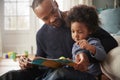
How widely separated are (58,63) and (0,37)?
3.32 meters

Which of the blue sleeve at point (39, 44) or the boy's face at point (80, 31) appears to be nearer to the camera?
the boy's face at point (80, 31)

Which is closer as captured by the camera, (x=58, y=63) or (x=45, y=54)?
(x=58, y=63)

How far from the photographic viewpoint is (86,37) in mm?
1197

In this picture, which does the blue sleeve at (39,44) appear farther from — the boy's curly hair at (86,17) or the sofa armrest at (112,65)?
the sofa armrest at (112,65)

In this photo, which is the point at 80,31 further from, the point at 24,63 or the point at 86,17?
the point at 24,63

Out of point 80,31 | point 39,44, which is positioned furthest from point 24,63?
point 80,31

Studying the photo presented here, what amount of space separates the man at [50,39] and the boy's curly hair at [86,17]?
0.18ft

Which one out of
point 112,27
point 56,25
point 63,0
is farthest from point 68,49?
point 63,0

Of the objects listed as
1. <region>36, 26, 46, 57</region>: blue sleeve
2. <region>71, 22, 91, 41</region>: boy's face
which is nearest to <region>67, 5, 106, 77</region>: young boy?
<region>71, 22, 91, 41</region>: boy's face

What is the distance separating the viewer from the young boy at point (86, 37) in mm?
1087


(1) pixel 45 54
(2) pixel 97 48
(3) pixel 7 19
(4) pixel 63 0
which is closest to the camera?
(2) pixel 97 48

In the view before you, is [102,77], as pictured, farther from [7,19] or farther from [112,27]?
[7,19]

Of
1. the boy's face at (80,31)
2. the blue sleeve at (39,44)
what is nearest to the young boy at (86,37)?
the boy's face at (80,31)

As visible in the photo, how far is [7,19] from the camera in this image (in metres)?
4.54
